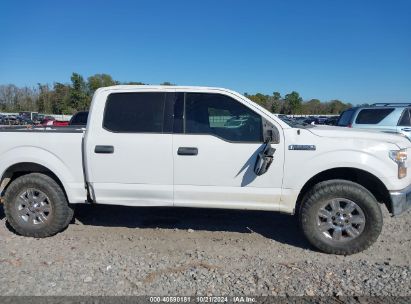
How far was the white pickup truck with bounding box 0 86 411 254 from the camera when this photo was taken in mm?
4375

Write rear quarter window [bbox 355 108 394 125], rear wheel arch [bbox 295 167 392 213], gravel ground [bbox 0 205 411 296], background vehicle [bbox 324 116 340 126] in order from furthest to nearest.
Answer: background vehicle [bbox 324 116 340 126], rear quarter window [bbox 355 108 394 125], rear wheel arch [bbox 295 167 392 213], gravel ground [bbox 0 205 411 296]

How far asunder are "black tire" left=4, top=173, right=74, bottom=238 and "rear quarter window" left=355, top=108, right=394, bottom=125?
7.29 m

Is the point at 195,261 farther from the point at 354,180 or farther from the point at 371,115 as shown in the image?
the point at 371,115

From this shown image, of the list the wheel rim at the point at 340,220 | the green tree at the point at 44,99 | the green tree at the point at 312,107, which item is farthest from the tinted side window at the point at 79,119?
the green tree at the point at 312,107

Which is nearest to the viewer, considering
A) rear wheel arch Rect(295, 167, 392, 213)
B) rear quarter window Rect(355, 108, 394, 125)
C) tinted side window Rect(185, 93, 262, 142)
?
rear wheel arch Rect(295, 167, 392, 213)

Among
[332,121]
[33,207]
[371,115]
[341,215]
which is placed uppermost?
[371,115]

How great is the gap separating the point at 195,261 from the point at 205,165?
3.67 feet

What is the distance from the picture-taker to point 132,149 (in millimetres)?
4664

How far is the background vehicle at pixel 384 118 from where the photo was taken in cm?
894

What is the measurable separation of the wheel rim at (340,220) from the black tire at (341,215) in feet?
0.04

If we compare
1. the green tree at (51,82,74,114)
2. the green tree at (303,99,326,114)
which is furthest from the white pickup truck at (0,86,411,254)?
the green tree at (303,99,326,114)

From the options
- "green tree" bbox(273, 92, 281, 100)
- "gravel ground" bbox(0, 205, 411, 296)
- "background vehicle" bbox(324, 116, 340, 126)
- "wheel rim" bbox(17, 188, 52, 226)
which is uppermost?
"green tree" bbox(273, 92, 281, 100)

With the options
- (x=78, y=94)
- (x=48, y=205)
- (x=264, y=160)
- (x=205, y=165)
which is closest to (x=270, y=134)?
(x=264, y=160)

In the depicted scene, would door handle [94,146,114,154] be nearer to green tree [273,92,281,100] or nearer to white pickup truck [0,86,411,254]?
white pickup truck [0,86,411,254]
